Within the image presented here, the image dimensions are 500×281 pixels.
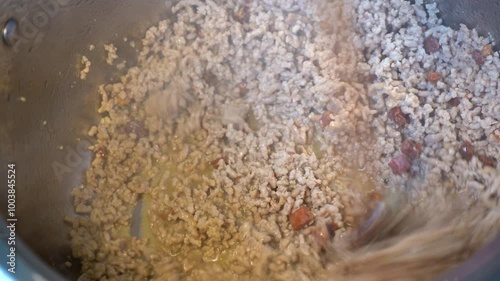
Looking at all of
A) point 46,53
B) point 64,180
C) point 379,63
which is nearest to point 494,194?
point 379,63

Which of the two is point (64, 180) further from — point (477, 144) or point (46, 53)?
point (477, 144)

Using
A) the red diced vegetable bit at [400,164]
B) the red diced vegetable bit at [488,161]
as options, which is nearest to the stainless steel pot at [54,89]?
the red diced vegetable bit at [488,161]

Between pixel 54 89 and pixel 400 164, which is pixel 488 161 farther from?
pixel 54 89

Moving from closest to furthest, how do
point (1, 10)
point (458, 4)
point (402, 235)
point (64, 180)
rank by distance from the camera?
1. point (1, 10)
2. point (402, 235)
3. point (64, 180)
4. point (458, 4)

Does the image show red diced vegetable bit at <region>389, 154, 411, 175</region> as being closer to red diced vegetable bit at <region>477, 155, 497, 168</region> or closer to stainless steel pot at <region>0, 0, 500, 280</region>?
red diced vegetable bit at <region>477, 155, 497, 168</region>

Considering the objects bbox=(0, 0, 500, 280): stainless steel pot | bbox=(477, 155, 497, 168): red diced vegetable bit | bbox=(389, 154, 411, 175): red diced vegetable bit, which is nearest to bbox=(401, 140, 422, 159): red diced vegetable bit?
bbox=(389, 154, 411, 175): red diced vegetable bit

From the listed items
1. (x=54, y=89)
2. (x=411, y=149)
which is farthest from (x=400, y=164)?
(x=54, y=89)

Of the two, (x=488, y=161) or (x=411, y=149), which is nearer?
(x=488, y=161)

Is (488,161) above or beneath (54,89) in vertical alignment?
beneath
